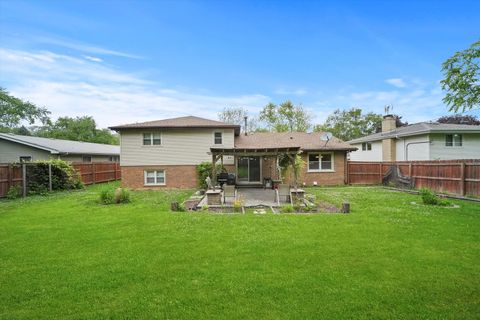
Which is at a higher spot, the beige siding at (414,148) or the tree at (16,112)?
the tree at (16,112)

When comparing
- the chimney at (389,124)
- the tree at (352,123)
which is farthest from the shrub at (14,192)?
the tree at (352,123)

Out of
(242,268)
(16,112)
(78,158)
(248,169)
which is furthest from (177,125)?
(16,112)

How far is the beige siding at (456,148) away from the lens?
20.5m

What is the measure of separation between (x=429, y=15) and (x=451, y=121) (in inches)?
1217

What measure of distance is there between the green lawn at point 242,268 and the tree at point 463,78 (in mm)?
3211

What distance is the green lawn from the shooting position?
11.0 ft

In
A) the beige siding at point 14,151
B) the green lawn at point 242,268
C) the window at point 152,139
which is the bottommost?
the green lawn at point 242,268

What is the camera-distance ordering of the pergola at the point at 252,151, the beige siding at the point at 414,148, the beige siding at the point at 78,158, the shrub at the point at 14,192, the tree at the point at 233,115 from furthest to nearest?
the tree at the point at 233,115
the beige siding at the point at 78,158
the beige siding at the point at 414,148
the shrub at the point at 14,192
the pergola at the point at 252,151

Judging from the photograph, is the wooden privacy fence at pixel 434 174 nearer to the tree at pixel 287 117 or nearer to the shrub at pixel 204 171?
the shrub at pixel 204 171

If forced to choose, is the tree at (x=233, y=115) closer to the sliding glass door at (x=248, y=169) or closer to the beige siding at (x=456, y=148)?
the sliding glass door at (x=248, y=169)

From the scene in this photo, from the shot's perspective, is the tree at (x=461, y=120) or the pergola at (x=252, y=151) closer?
the pergola at (x=252, y=151)

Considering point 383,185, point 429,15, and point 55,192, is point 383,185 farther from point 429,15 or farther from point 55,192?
point 55,192

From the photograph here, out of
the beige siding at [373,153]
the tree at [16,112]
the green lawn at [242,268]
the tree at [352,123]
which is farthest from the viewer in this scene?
the tree at [352,123]

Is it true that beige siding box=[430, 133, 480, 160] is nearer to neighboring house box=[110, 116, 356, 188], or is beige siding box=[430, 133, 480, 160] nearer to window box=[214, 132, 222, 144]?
neighboring house box=[110, 116, 356, 188]
